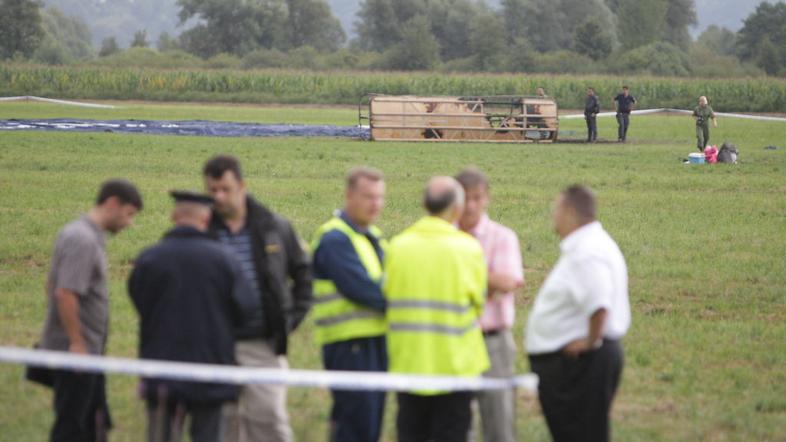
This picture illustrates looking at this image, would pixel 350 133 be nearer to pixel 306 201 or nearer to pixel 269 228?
pixel 306 201

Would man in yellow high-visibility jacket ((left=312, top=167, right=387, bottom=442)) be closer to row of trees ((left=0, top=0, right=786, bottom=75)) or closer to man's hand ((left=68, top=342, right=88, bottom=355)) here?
man's hand ((left=68, top=342, right=88, bottom=355))

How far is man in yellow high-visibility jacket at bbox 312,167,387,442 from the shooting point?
675 cm

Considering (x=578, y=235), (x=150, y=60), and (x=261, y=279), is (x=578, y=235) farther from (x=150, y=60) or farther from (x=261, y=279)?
(x=150, y=60)

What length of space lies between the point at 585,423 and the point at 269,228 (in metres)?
2.03

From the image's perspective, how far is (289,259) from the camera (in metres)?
7.00

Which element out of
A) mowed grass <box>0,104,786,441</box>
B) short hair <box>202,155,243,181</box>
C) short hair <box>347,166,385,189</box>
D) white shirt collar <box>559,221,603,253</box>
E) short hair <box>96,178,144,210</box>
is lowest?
mowed grass <box>0,104,786,441</box>

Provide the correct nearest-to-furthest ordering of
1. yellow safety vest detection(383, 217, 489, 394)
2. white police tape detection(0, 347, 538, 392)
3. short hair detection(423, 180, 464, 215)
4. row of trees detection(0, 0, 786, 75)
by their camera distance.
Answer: white police tape detection(0, 347, 538, 392)
yellow safety vest detection(383, 217, 489, 394)
short hair detection(423, 180, 464, 215)
row of trees detection(0, 0, 786, 75)

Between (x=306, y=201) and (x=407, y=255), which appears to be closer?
(x=407, y=255)

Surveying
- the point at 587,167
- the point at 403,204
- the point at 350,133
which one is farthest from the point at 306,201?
the point at 350,133

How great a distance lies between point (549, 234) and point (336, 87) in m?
48.7

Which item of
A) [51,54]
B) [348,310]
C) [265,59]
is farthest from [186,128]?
[51,54]

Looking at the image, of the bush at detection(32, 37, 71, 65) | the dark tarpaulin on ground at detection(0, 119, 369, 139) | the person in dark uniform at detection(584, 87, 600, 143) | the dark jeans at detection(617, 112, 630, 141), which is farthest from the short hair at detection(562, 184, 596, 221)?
the bush at detection(32, 37, 71, 65)

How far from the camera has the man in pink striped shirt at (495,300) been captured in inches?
284

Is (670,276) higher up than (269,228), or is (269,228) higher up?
(269,228)
